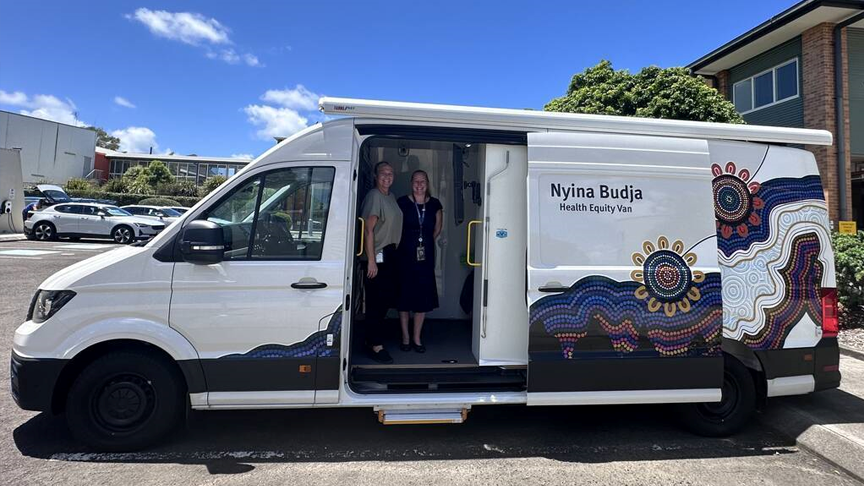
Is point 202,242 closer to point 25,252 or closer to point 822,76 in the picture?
point 25,252

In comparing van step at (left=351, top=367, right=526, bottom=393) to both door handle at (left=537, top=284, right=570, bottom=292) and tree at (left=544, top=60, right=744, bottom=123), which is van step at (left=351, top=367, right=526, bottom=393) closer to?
door handle at (left=537, top=284, right=570, bottom=292)

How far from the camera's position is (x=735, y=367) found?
13.0ft

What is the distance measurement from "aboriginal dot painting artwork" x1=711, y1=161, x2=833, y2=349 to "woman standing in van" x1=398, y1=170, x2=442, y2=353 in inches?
98.1

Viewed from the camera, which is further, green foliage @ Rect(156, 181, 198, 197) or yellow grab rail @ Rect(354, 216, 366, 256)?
green foliage @ Rect(156, 181, 198, 197)

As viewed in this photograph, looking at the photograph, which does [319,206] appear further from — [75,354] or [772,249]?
[772,249]

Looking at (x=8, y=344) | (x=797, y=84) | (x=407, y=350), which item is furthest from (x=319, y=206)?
(x=797, y=84)

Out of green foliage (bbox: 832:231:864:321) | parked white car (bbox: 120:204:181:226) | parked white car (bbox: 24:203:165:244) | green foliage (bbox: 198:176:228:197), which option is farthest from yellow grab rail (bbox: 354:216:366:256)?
green foliage (bbox: 198:176:228:197)

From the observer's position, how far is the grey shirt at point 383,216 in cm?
439

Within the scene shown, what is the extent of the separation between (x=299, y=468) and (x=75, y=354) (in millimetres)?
1745

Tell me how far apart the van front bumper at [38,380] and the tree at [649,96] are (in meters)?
10.6

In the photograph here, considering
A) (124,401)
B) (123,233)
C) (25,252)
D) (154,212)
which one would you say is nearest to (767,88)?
(124,401)

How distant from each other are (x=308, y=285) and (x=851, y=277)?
7.22m

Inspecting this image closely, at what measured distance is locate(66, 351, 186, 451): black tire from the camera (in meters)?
3.45

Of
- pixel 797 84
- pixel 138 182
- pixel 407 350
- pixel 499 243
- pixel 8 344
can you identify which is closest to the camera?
pixel 499 243
